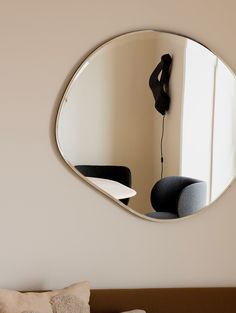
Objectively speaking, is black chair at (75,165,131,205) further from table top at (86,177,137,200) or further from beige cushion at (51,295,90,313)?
beige cushion at (51,295,90,313)

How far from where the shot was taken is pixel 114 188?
1.94 meters

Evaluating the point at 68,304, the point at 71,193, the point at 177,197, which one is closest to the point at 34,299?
the point at 68,304

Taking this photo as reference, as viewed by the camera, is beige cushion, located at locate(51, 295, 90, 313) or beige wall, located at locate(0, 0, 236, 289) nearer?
beige cushion, located at locate(51, 295, 90, 313)

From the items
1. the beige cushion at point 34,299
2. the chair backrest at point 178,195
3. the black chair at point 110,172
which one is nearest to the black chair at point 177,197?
the chair backrest at point 178,195

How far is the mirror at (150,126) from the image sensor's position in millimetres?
1896

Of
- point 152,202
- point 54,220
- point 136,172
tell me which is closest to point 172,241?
point 152,202

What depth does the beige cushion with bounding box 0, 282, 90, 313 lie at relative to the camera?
170cm

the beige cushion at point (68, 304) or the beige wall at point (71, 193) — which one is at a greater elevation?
the beige wall at point (71, 193)

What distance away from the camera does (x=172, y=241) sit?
200cm

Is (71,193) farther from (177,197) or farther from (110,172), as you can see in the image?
(177,197)

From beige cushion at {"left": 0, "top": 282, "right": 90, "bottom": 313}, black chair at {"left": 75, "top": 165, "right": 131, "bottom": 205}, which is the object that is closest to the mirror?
black chair at {"left": 75, "top": 165, "right": 131, "bottom": 205}

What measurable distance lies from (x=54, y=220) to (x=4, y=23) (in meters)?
0.75

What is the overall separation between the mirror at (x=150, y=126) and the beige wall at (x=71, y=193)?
0.16 feet

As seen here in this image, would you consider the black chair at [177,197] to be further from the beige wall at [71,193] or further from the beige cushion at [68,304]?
the beige cushion at [68,304]
